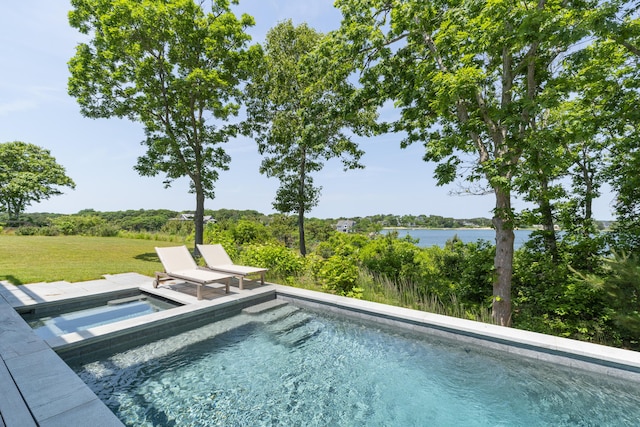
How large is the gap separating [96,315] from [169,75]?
10156 mm

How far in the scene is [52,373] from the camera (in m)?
2.83

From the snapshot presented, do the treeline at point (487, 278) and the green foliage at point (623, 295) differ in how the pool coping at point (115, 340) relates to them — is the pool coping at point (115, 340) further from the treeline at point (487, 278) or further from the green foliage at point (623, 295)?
the treeline at point (487, 278)

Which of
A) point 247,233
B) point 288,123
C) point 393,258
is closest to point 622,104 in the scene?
point 393,258

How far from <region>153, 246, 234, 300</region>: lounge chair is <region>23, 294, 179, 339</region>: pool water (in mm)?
561

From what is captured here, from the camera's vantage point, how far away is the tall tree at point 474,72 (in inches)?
168

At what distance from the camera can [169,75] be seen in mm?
11664

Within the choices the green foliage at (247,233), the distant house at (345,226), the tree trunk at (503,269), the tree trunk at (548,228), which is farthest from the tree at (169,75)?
the distant house at (345,226)

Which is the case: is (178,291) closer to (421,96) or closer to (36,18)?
(421,96)

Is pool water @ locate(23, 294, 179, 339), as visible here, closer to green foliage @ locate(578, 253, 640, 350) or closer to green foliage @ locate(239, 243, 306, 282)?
green foliage @ locate(239, 243, 306, 282)

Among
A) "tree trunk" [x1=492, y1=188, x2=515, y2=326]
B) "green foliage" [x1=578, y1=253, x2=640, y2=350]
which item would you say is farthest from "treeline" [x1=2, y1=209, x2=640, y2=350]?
"tree trunk" [x1=492, y1=188, x2=515, y2=326]

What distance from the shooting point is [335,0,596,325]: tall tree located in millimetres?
4273

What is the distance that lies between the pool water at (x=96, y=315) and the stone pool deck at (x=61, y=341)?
0.24 metres

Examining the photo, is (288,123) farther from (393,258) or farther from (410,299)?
(410,299)

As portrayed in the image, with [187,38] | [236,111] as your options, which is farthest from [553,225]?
[187,38]
